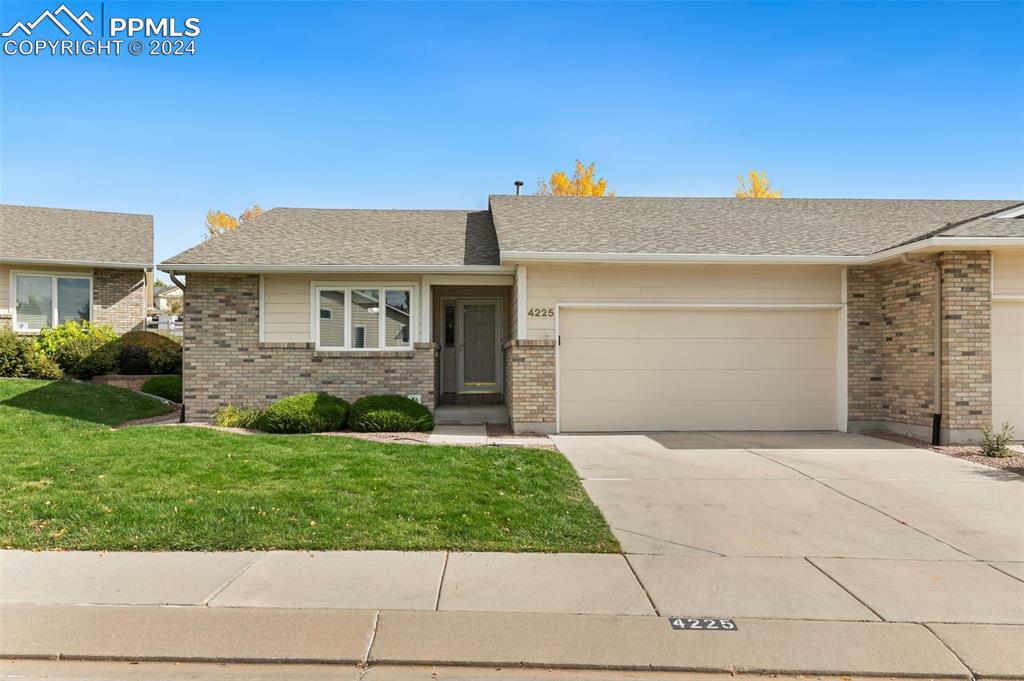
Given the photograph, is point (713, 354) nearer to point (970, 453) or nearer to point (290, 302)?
point (970, 453)

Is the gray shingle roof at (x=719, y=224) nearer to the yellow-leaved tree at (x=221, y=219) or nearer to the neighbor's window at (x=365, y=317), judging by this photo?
the neighbor's window at (x=365, y=317)

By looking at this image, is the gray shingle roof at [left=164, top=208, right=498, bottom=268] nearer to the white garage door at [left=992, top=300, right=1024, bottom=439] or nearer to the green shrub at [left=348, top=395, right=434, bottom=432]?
the green shrub at [left=348, top=395, right=434, bottom=432]

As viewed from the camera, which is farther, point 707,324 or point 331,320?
point 331,320

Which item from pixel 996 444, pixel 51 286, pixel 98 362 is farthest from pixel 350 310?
pixel 996 444

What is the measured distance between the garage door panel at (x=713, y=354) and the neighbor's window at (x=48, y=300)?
48.9 feet

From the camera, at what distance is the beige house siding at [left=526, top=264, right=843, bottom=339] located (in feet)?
39.2

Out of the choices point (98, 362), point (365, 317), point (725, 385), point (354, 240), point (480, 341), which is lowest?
point (725, 385)

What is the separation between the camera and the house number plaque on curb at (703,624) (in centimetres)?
412

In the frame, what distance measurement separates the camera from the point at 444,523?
5969 mm

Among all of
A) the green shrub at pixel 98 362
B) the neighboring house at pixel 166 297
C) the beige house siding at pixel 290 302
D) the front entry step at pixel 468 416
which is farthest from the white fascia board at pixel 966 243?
the neighboring house at pixel 166 297

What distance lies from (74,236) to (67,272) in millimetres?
1630

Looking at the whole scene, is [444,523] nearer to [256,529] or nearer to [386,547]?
[386,547]

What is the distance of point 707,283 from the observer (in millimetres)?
12117

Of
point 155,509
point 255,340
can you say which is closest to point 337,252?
point 255,340
